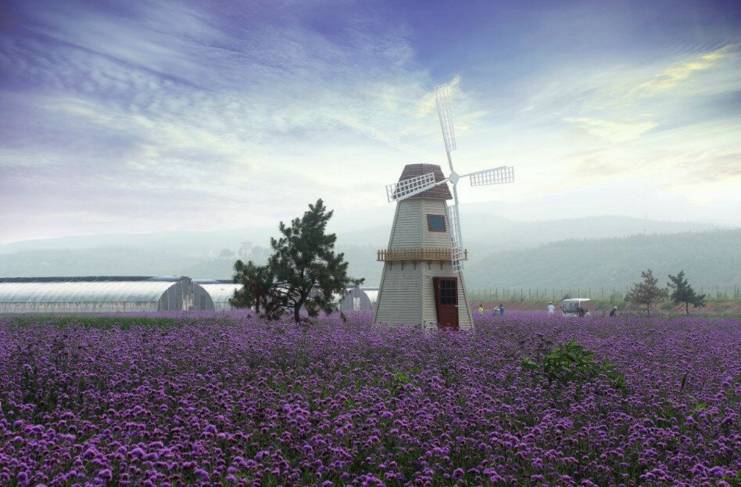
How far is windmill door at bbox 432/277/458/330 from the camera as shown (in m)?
32.6

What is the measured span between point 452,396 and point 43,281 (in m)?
53.0

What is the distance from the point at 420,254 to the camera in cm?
3228

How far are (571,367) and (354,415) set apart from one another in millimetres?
7991

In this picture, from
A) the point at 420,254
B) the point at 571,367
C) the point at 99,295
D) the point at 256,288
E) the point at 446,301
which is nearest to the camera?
the point at 571,367

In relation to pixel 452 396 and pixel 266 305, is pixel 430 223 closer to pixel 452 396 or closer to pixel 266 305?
pixel 266 305

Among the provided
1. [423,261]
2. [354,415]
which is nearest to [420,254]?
[423,261]

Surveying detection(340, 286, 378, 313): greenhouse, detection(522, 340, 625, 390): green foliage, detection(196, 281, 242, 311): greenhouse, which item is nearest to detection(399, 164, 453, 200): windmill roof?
detection(522, 340, 625, 390): green foliage

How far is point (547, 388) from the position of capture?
1794 centimetres

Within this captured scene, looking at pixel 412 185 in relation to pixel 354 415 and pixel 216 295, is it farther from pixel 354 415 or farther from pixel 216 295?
pixel 216 295

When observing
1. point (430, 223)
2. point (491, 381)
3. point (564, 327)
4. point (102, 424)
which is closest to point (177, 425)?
point (102, 424)

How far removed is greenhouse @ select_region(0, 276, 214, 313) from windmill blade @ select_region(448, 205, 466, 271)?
91.1 feet

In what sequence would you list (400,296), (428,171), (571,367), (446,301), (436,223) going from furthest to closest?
(428,171)
(436,223)
(446,301)
(400,296)
(571,367)

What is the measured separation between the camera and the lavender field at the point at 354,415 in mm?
10055

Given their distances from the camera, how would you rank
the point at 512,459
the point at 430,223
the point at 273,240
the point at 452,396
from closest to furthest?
the point at 512,459, the point at 452,396, the point at 273,240, the point at 430,223
